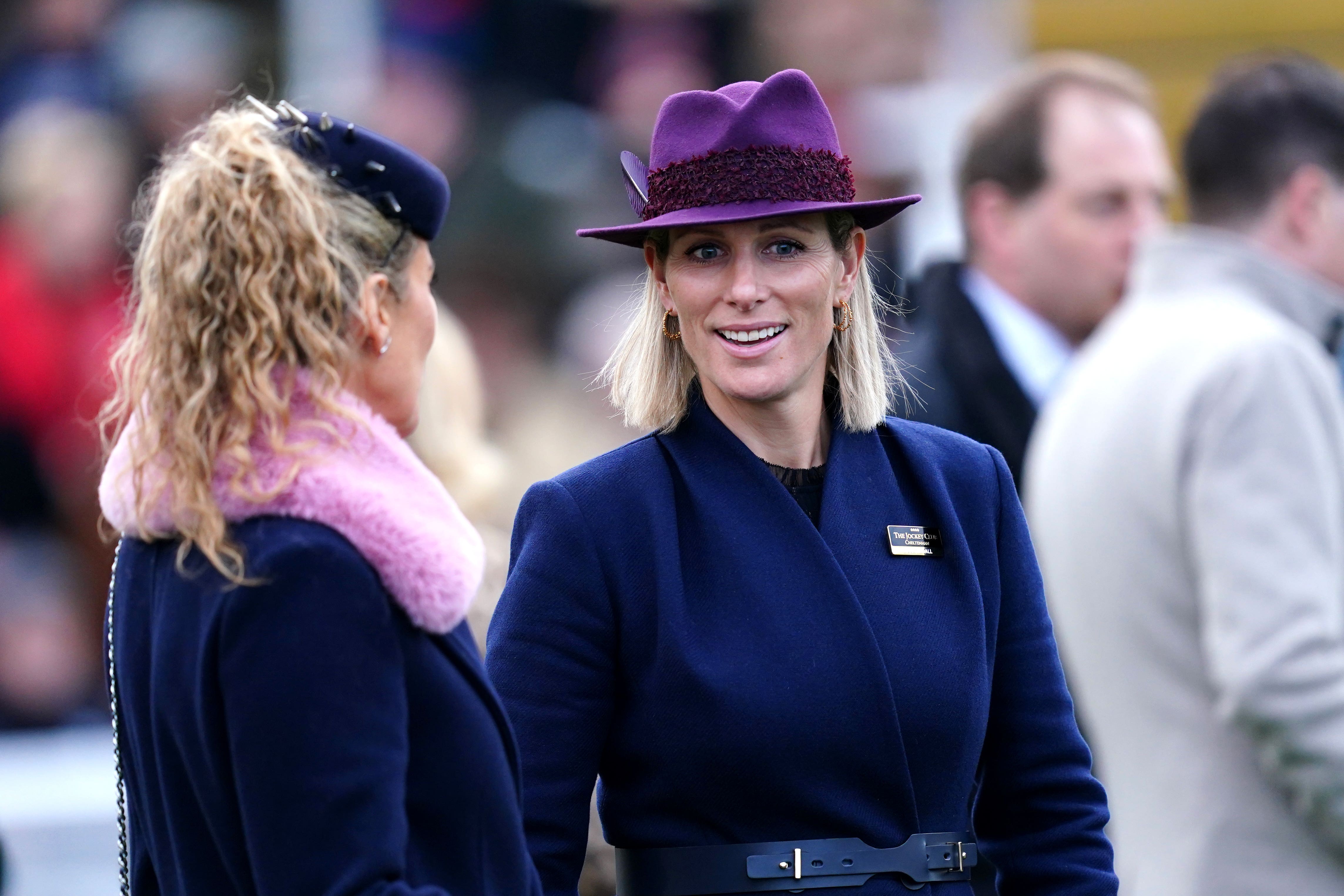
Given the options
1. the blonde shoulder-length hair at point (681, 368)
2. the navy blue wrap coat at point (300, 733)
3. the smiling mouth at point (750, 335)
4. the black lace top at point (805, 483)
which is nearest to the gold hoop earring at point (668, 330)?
the blonde shoulder-length hair at point (681, 368)

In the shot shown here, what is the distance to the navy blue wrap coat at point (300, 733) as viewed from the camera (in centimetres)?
193

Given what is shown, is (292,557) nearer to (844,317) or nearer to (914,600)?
(914,600)

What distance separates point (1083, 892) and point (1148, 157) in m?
2.64

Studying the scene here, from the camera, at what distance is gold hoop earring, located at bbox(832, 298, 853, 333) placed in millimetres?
2891

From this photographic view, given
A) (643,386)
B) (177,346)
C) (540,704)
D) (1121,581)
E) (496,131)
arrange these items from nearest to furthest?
(177,346), (540,704), (643,386), (1121,581), (496,131)

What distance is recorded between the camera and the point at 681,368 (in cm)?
290

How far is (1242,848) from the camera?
2.95 metres

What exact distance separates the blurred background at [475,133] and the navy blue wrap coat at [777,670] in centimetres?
353

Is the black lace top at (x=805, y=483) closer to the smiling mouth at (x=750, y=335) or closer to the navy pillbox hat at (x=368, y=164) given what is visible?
the smiling mouth at (x=750, y=335)

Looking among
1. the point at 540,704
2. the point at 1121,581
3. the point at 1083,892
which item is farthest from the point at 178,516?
the point at 1121,581

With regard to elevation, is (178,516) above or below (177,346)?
below

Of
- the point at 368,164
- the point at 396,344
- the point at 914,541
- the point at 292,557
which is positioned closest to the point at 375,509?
the point at 292,557

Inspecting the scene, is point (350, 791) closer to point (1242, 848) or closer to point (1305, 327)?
point (1242, 848)

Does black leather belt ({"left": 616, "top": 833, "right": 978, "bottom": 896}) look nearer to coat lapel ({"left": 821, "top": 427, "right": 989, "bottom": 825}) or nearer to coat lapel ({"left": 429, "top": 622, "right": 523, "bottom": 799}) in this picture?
coat lapel ({"left": 821, "top": 427, "right": 989, "bottom": 825})
